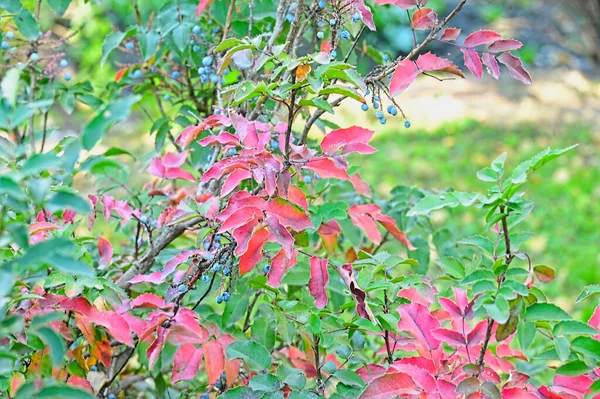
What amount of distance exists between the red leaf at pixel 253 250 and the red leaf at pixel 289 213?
0.11 feet

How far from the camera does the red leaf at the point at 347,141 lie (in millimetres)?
1083

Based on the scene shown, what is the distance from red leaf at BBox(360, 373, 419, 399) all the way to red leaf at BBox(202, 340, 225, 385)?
264 millimetres

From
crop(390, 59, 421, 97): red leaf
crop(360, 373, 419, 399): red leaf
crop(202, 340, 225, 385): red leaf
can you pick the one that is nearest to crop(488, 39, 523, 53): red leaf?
crop(390, 59, 421, 97): red leaf

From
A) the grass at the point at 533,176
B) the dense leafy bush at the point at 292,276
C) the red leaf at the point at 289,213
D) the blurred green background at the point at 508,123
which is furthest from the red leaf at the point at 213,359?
the grass at the point at 533,176

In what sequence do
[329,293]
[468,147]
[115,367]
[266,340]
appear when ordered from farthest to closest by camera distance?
[468,147] → [329,293] → [115,367] → [266,340]

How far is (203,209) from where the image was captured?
1126 millimetres

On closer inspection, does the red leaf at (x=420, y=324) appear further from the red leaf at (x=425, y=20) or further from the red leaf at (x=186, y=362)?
the red leaf at (x=425, y=20)

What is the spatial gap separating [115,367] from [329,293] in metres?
0.50

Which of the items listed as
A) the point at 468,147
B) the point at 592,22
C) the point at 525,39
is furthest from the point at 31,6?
the point at 525,39

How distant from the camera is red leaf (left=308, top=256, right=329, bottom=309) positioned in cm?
111

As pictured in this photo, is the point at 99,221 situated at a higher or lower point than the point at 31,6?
lower

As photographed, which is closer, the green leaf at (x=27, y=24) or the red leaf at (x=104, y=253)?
the red leaf at (x=104, y=253)

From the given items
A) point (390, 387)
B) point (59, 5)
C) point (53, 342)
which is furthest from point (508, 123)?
point (53, 342)

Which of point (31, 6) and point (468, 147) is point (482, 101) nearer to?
point (468, 147)
